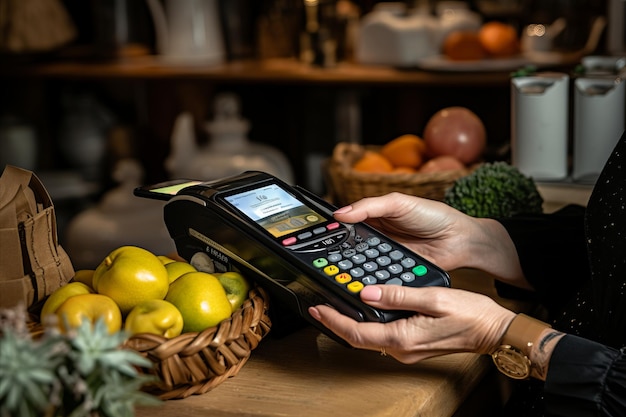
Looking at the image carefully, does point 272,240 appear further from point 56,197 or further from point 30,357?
point 56,197

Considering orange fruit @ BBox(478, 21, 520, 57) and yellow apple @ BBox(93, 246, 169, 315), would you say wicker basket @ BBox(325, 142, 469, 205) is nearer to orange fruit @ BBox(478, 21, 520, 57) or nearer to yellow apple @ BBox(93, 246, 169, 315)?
yellow apple @ BBox(93, 246, 169, 315)

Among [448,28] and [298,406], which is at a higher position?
[448,28]

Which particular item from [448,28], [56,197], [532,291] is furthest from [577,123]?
[56,197]

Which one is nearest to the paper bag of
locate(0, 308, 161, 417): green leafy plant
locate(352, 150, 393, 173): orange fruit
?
locate(0, 308, 161, 417): green leafy plant

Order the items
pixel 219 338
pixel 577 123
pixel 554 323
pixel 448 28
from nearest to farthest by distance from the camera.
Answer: pixel 219 338, pixel 554 323, pixel 577 123, pixel 448 28

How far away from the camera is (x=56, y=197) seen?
291cm

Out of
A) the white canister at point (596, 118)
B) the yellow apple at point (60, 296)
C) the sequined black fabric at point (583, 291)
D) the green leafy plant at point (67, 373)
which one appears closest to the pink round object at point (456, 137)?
the white canister at point (596, 118)

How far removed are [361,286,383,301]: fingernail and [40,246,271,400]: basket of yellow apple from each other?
102 mm

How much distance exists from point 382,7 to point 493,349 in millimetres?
1906

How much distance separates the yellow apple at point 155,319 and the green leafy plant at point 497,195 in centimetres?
65

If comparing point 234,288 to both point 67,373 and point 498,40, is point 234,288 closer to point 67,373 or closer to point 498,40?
point 67,373

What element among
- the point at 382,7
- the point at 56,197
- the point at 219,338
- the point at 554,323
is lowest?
the point at 56,197

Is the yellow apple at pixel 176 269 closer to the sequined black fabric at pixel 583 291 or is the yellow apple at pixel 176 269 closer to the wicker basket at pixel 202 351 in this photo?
the wicker basket at pixel 202 351

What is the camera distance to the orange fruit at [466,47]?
2.41 m
